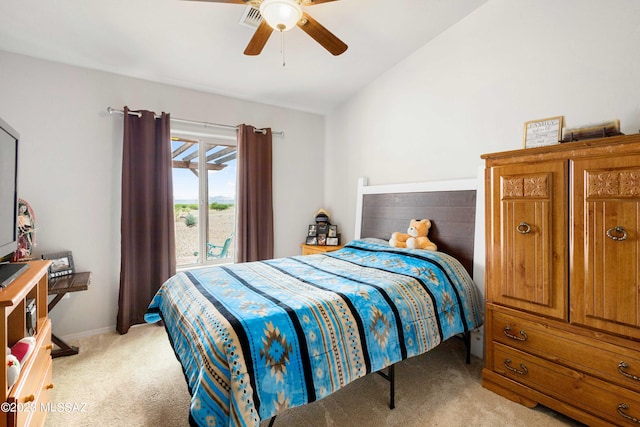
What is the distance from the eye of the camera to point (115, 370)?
2.21 meters

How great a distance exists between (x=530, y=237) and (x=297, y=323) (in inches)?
54.6

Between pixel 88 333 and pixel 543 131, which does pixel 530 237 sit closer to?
pixel 543 131

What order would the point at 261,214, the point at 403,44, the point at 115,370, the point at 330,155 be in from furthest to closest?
1. the point at 330,155
2. the point at 261,214
3. the point at 403,44
4. the point at 115,370

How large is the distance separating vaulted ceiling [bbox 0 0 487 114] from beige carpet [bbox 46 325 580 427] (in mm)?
2606

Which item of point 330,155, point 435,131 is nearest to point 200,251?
point 330,155

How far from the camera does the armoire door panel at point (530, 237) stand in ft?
5.17

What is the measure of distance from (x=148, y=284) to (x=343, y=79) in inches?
119

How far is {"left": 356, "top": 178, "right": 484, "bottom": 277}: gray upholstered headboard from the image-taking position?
2406 mm

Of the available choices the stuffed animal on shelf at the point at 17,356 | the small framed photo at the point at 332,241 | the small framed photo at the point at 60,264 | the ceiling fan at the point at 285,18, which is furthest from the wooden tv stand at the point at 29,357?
the small framed photo at the point at 332,241

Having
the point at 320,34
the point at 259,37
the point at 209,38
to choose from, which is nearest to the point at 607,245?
the point at 320,34

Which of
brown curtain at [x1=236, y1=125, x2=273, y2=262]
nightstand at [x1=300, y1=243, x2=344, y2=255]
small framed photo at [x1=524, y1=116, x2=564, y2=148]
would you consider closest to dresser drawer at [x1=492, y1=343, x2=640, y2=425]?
small framed photo at [x1=524, y1=116, x2=564, y2=148]

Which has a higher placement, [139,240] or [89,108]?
[89,108]

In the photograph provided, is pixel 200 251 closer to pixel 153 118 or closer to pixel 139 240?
pixel 139 240

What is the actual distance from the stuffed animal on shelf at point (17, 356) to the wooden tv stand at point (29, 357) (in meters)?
0.03
